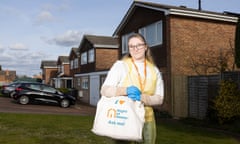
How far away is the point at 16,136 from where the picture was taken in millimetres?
8508

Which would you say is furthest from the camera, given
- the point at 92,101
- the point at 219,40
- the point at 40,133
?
the point at 92,101

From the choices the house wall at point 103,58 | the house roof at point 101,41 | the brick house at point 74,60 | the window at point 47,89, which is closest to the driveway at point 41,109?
the window at point 47,89

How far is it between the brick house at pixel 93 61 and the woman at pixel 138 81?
25206mm

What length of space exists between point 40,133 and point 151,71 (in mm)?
6991

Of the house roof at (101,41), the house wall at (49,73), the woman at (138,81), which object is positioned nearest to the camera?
the woman at (138,81)

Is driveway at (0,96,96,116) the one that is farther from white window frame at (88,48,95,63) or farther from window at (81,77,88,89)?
white window frame at (88,48,95,63)

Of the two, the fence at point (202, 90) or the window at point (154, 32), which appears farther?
the window at point (154, 32)

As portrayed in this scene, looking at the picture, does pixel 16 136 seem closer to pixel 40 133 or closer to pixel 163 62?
pixel 40 133

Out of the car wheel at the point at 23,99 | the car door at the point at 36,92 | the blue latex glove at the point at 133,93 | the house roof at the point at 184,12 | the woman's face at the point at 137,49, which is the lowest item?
the car wheel at the point at 23,99

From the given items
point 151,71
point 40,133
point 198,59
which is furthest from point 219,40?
point 151,71

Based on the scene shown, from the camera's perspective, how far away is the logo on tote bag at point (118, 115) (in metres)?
2.70

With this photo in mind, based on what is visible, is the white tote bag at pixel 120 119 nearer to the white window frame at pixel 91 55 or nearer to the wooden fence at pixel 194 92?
the wooden fence at pixel 194 92

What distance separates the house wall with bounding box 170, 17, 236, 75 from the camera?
672 inches

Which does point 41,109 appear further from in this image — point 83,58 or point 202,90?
point 83,58
